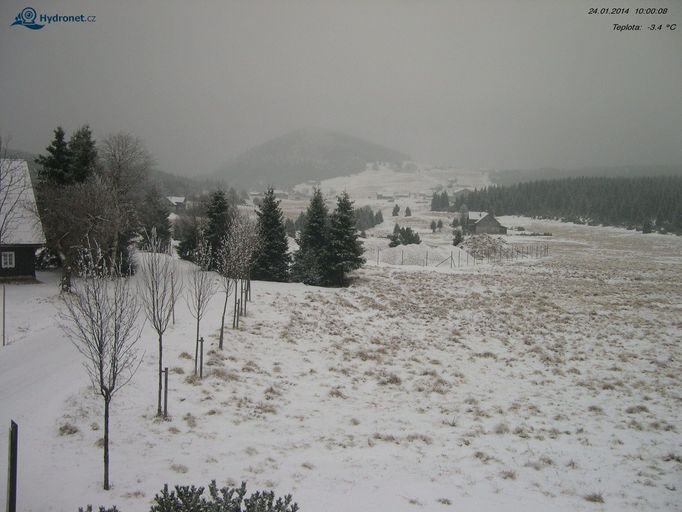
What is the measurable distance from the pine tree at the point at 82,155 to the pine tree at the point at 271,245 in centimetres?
1407

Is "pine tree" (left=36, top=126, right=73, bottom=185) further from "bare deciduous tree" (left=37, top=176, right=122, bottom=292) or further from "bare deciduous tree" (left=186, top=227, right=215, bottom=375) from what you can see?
"bare deciduous tree" (left=186, top=227, right=215, bottom=375)

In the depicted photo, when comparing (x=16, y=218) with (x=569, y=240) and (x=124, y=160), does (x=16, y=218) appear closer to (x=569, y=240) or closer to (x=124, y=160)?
(x=124, y=160)

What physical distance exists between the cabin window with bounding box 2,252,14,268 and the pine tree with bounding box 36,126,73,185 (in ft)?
20.3

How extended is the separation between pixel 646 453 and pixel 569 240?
8705 centimetres

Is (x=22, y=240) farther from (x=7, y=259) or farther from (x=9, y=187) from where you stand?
(x=9, y=187)

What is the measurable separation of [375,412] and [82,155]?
1326 inches

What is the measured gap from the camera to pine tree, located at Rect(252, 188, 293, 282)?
36656 mm

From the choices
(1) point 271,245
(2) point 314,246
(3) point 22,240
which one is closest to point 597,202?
(2) point 314,246

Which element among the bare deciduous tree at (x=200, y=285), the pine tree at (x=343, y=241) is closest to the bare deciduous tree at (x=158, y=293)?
the bare deciduous tree at (x=200, y=285)

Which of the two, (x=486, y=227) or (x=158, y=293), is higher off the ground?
(x=486, y=227)

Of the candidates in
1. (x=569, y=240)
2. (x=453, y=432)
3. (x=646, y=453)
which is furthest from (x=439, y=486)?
(x=569, y=240)

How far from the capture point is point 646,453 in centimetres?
1152

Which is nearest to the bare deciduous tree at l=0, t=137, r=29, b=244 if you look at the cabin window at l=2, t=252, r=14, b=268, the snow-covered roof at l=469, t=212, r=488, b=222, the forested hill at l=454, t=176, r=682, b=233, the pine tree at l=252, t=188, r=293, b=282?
the cabin window at l=2, t=252, r=14, b=268

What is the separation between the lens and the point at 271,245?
37.8 metres
